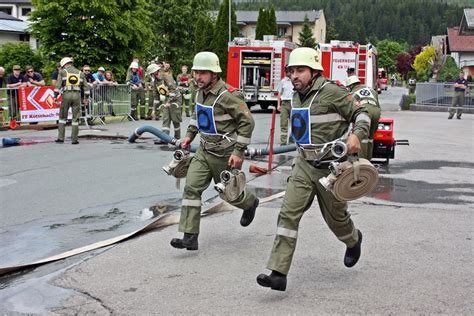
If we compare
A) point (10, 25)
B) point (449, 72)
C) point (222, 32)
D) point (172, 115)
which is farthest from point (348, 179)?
point (10, 25)

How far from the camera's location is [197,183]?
625cm

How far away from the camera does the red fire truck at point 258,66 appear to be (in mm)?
28453

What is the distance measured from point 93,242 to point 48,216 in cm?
142

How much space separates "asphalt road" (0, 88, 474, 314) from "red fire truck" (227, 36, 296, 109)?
56.8ft

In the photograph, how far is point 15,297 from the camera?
505cm

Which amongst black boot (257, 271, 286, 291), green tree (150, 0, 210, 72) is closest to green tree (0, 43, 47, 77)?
green tree (150, 0, 210, 72)

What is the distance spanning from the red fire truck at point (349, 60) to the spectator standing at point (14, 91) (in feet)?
36.5

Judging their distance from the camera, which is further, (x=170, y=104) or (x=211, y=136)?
(x=170, y=104)

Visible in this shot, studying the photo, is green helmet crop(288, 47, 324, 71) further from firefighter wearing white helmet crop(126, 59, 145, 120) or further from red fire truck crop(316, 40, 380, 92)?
red fire truck crop(316, 40, 380, 92)

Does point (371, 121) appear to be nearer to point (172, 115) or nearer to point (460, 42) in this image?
point (172, 115)

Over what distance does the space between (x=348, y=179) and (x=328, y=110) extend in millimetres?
592

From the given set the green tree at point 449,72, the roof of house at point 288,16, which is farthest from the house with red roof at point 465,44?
the roof of house at point 288,16

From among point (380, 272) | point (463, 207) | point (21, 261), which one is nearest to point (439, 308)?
point (380, 272)

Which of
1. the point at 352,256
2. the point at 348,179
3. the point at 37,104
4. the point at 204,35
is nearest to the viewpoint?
the point at 348,179
